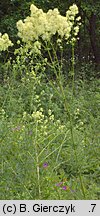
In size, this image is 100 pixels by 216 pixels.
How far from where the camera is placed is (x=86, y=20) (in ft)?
39.4

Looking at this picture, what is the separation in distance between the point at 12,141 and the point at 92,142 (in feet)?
4.49

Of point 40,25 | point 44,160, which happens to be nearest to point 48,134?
point 44,160

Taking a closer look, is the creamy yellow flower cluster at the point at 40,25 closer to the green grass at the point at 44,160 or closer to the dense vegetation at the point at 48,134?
the dense vegetation at the point at 48,134

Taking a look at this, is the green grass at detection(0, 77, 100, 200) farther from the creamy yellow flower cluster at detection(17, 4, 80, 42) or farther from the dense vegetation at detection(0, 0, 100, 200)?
the creamy yellow flower cluster at detection(17, 4, 80, 42)

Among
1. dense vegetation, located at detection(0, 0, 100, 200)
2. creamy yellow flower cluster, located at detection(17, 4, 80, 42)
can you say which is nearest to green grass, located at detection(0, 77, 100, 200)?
dense vegetation, located at detection(0, 0, 100, 200)

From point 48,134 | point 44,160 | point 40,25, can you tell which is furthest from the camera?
point 48,134

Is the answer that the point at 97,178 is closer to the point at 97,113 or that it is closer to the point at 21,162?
the point at 21,162

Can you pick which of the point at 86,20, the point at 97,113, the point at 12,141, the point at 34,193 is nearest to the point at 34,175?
the point at 34,193

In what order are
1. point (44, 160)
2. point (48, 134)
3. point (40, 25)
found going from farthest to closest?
point (48, 134), point (44, 160), point (40, 25)

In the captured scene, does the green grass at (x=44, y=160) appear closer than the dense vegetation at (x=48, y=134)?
No

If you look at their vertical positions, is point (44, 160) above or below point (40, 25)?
below

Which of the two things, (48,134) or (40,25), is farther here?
(48,134)

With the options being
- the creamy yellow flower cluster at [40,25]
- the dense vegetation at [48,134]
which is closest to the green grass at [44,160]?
the dense vegetation at [48,134]

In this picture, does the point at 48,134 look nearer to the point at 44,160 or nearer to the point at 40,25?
the point at 44,160
